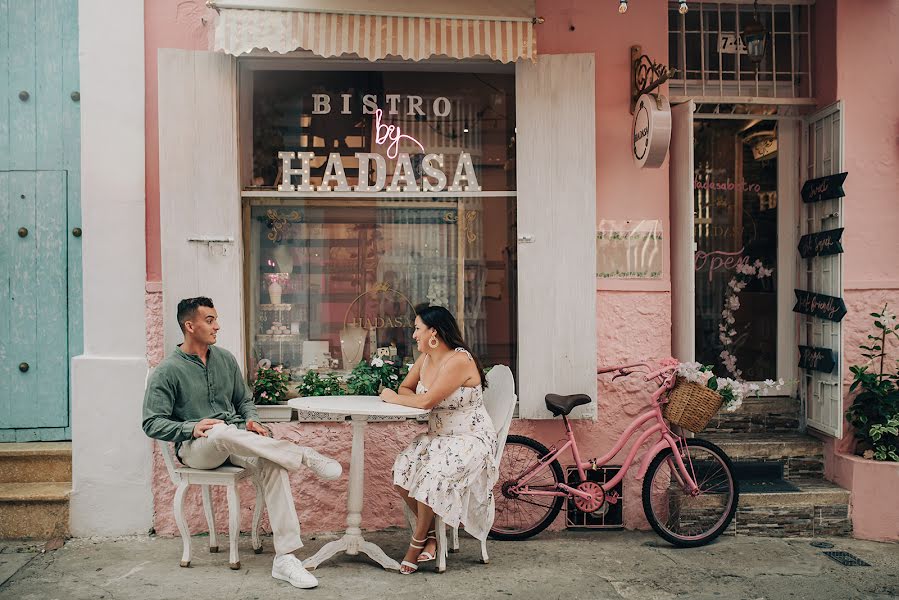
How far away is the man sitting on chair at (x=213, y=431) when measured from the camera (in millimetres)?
4797

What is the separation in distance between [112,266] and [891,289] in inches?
225

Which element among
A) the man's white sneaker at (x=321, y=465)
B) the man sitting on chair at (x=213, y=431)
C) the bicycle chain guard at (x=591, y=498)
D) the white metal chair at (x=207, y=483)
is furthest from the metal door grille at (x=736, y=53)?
the white metal chair at (x=207, y=483)

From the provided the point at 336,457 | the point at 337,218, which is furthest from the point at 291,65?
the point at 336,457

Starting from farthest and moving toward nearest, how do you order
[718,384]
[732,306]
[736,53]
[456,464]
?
[732,306] → [736,53] → [718,384] → [456,464]

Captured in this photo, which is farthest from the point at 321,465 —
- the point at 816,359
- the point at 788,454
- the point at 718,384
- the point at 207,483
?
the point at 816,359

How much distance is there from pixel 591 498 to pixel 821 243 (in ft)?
8.70

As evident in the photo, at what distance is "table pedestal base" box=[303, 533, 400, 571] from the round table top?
783mm

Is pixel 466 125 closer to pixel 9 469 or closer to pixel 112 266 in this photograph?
pixel 112 266

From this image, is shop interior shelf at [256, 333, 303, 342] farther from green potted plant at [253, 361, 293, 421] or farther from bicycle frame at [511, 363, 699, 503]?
bicycle frame at [511, 363, 699, 503]

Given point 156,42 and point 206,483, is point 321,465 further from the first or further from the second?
point 156,42

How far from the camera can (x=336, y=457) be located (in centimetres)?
594

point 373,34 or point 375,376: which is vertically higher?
point 373,34

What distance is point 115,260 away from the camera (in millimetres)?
5867

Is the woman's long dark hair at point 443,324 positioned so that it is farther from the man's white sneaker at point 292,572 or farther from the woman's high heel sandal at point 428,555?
the man's white sneaker at point 292,572
